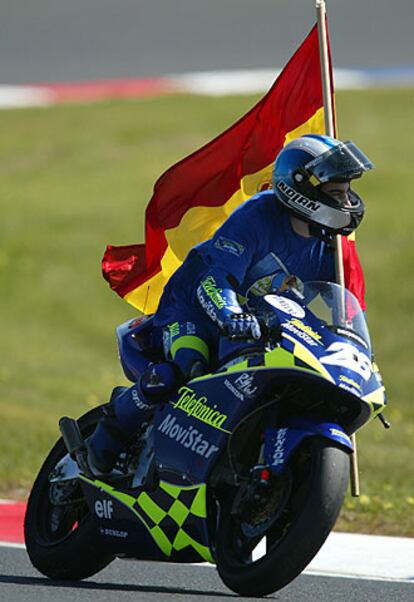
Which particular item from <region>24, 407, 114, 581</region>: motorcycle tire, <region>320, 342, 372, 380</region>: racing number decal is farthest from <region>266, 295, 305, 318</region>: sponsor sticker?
<region>24, 407, 114, 581</region>: motorcycle tire

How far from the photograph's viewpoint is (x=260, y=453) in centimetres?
546

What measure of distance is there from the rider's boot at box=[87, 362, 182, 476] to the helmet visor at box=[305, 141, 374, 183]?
0.98 metres

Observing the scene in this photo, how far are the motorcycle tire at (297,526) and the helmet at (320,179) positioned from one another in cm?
107

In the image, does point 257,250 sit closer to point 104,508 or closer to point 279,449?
point 279,449

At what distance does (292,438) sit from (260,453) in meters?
0.25

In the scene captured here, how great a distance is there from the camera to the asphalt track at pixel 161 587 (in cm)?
576

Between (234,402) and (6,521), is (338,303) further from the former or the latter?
(6,521)

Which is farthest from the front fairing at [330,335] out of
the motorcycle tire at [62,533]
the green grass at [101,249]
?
the green grass at [101,249]

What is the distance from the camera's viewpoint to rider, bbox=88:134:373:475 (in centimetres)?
585

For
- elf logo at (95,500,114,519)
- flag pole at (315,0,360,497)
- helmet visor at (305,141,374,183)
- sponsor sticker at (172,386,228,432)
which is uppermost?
flag pole at (315,0,360,497)

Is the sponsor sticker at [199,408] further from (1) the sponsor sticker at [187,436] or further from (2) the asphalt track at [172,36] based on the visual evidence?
(2) the asphalt track at [172,36]

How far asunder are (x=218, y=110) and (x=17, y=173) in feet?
14.7

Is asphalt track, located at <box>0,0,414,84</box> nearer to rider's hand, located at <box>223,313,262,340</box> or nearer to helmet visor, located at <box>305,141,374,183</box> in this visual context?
helmet visor, located at <box>305,141,374,183</box>

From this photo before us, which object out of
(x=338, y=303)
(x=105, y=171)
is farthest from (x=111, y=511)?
(x=105, y=171)
